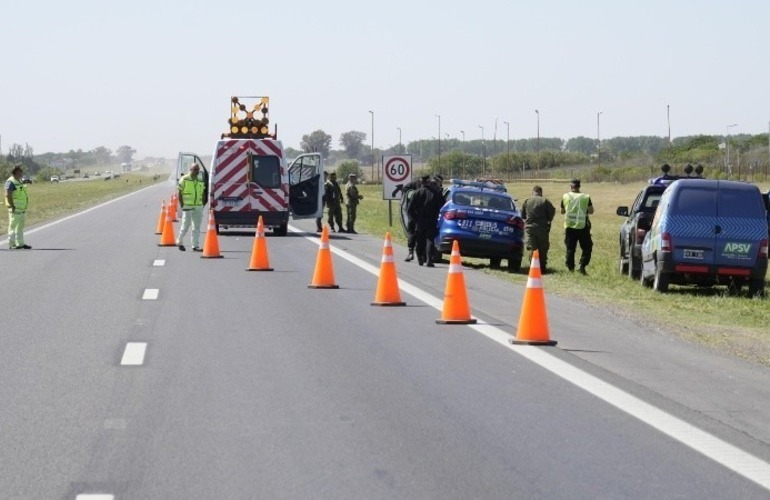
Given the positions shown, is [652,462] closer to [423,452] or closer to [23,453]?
[423,452]

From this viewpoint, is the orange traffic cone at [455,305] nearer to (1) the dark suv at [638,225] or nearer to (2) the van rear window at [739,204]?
(2) the van rear window at [739,204]

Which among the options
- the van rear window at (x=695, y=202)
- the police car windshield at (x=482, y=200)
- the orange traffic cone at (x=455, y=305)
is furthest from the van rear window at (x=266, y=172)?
the orange traffic cone at (x=455, y=305)

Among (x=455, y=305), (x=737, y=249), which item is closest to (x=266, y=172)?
(x=737, y=249)

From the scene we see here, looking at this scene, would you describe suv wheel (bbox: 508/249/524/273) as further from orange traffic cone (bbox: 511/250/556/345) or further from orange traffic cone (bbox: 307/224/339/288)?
orange traffic cone (bbox: 511/250/556/345)

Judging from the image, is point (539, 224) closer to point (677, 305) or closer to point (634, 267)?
point (634, 267)

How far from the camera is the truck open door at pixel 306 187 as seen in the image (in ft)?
130

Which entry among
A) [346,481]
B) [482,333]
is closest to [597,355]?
[482,333]

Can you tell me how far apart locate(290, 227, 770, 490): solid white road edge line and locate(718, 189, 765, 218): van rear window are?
7.52m

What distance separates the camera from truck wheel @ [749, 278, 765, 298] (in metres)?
21.9

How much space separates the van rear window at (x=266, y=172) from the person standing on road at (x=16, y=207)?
7.98 metres

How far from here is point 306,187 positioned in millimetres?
39969

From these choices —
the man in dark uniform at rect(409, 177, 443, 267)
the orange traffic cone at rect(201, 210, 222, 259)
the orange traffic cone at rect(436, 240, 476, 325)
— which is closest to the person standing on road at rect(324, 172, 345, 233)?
the orange traffic cone at rect(201, 210, 222, 259)

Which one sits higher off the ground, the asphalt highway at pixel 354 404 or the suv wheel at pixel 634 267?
the asphalt highway at pixel 354 404

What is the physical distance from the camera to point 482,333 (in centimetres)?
1520
